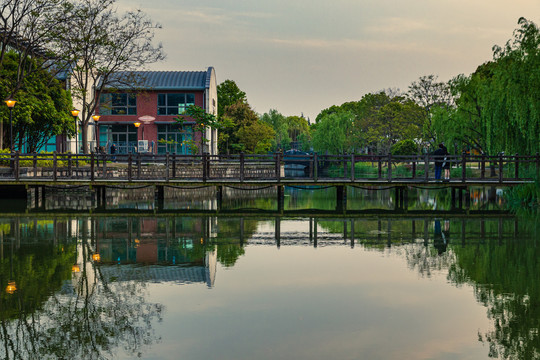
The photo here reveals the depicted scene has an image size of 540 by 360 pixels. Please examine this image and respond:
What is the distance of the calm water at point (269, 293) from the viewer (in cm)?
781

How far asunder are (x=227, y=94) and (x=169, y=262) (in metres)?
74.6

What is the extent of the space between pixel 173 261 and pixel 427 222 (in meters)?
10.7

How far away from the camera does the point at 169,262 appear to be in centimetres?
1349

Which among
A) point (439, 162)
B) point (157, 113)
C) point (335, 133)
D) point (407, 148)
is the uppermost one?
point (157, 113)

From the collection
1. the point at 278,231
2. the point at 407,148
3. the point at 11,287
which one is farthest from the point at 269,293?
the point at 407,148

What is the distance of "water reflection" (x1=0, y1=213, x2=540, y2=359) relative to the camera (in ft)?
27.0

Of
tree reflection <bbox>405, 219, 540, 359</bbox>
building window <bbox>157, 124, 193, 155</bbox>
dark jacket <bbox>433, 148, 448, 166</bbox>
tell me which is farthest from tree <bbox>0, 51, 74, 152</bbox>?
tree reflection <bbox>405, 219, 540, 359</bbox>

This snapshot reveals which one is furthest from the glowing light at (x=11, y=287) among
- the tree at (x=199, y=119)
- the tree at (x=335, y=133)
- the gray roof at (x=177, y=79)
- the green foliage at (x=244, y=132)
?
the tree at (x=335, y=133)

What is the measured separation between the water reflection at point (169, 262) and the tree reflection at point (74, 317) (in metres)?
0.02

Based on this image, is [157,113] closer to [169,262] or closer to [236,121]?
[236,121]

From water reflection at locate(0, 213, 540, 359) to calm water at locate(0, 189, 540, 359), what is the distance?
0.03 meters

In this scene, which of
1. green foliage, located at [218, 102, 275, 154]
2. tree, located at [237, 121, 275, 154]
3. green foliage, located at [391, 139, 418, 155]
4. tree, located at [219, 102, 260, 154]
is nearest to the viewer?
tree, located at [237, 121, 275, 154]

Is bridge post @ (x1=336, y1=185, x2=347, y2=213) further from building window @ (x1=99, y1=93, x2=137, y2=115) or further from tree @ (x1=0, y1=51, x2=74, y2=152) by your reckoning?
building window @ (x1=99, y1=93, x2=137, y2=115)

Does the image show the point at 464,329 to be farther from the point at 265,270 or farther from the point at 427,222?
the point at 427,222
